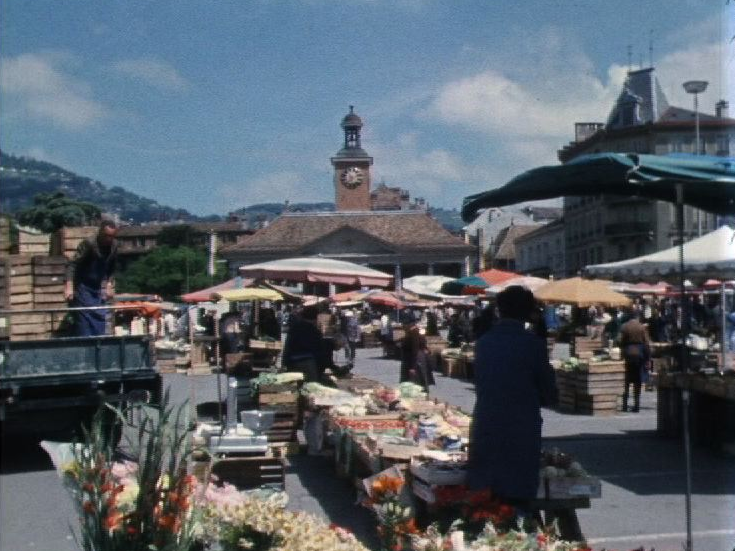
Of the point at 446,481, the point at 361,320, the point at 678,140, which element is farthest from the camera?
the point at 678,140

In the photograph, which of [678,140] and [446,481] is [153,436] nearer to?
[446,481]

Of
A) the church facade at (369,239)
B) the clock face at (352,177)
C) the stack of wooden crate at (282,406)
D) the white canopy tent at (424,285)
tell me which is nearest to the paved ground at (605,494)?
the stack of wooden crate at (282,406)

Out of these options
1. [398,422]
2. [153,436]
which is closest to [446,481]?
[153,436]

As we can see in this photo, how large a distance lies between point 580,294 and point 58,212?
8970 millimetres

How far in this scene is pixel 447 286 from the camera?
22.0 meters

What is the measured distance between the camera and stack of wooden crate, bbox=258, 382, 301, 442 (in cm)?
1125

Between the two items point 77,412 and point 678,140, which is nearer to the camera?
point 77,412

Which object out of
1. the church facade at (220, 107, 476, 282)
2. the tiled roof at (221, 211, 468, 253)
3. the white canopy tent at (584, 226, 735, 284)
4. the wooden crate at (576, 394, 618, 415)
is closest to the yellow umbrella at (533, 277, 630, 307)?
the white canopy tent at (584, 226, 735, 284)

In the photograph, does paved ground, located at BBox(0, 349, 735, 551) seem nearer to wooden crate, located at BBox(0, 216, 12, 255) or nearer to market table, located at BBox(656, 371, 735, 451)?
market table, located at BBox(656, 371, 735, 451)

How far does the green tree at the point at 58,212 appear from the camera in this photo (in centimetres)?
1630

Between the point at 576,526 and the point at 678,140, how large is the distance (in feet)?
196

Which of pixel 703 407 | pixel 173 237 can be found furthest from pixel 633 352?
pixel 173 237

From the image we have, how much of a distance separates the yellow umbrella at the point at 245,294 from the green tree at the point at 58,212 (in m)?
3.37

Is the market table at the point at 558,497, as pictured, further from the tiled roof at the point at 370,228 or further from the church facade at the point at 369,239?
the tiled roof at the point at 370,228
